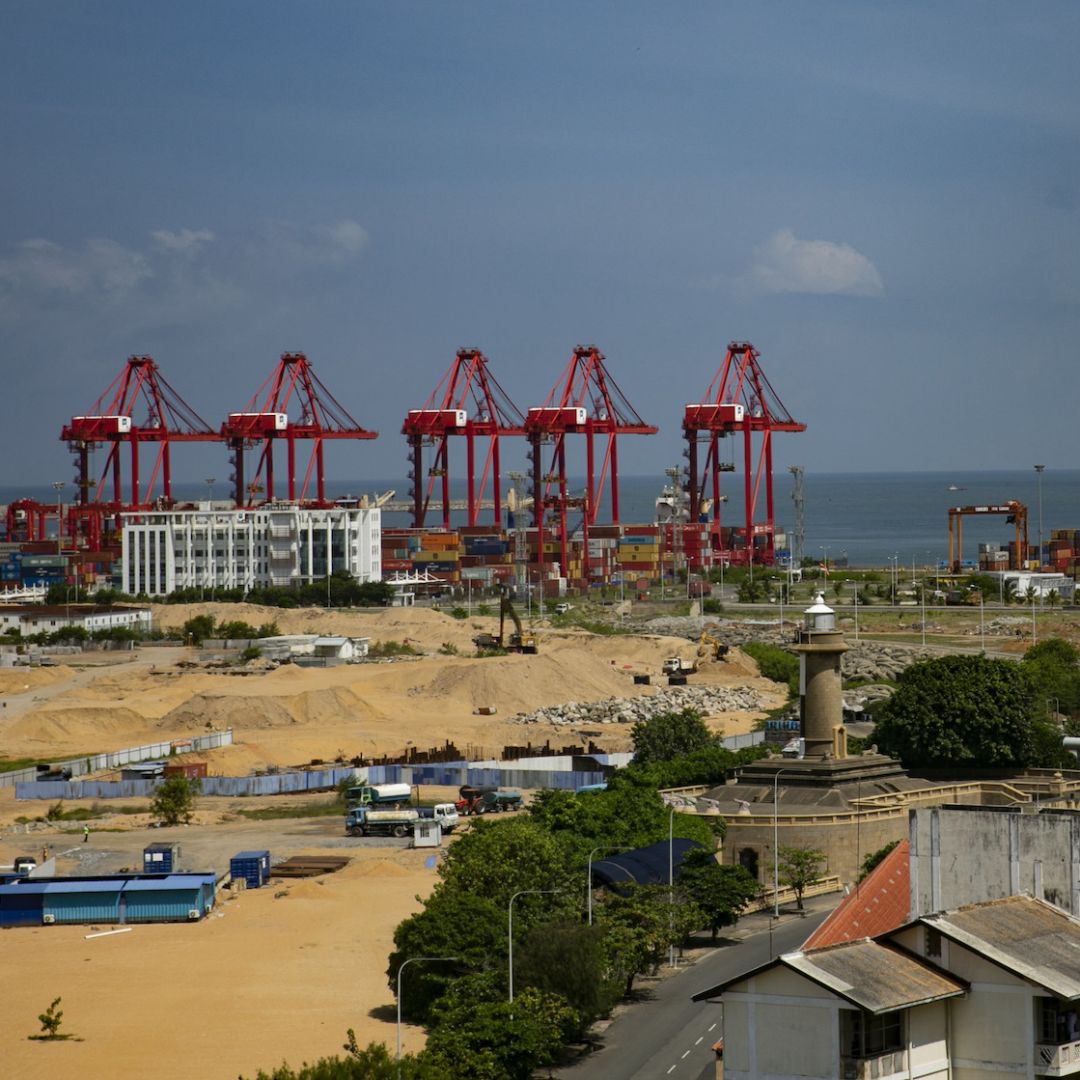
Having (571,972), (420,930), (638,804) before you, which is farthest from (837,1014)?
(638,804)

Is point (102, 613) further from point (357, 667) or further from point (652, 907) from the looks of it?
point (652, 907)

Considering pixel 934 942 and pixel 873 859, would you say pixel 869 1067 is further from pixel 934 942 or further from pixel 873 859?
pixel 873 859

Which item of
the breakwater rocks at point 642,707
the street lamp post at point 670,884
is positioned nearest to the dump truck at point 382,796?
the street lamp post at point 670,884

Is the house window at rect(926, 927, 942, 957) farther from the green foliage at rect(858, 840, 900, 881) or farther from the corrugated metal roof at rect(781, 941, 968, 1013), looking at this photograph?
the green foliage at rect(858, 840, 900, 881)

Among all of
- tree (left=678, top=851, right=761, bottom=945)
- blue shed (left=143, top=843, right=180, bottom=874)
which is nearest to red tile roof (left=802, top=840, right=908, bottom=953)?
tree (left=678, top=851, right=761, bottom=945)

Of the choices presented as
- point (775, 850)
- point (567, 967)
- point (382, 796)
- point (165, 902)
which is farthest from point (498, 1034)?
point (382, 796)

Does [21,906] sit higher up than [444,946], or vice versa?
[444,946]
